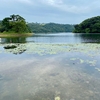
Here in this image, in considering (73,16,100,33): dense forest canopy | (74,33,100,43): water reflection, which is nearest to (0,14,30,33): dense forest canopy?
(74,33,100,43): water reflection

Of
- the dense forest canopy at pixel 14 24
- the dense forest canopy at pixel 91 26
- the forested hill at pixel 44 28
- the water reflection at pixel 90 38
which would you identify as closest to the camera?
the water reflection at pixel 90 38

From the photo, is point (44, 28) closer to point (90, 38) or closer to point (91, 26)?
point (91, 26)

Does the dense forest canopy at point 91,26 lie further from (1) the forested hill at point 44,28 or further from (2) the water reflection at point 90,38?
(1) the forested hill at point 44,28

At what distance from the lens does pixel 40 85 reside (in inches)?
224

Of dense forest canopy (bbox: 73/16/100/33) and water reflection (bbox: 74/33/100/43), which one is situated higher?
dense forest canopy (bbox: 73/16/100/33)

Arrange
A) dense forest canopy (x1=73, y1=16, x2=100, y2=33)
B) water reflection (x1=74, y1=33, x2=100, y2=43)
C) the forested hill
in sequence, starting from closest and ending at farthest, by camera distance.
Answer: water reflection (x1=74, y1=33, x2=100, y2=43)
dense forest canopy (x1=73, y1=16, x2=100, y2=33)
the forested hill

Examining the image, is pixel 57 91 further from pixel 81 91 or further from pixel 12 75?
pixel 12 75

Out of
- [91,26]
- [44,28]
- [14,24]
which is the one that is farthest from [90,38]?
[44,28]

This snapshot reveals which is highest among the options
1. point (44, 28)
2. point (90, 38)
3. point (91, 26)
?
point (91, 26)

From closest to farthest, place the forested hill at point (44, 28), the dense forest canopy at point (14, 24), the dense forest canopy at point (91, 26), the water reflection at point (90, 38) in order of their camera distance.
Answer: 1. the water reflection at point (90, 38)
2. the dense forest canopy at point (14, 24)
3. the dense forest canopy at point (91, 26)
4. the forested hill at point (44, 28)

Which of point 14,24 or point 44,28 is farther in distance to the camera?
point 44,28

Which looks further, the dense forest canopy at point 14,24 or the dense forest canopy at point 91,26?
the dense forest canopy at point 91,26

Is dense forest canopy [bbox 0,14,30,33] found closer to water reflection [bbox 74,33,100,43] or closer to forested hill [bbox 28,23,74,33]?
water reflection [bbox 74,33,100,43]

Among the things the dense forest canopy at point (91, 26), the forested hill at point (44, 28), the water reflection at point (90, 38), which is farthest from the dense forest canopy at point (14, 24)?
the forested hill at point (44, 28)
